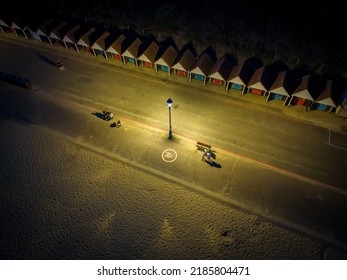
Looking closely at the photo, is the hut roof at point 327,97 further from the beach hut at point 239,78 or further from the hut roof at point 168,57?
the hut roof at point 168,57

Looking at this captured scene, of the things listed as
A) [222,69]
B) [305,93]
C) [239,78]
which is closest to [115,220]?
[239,78]

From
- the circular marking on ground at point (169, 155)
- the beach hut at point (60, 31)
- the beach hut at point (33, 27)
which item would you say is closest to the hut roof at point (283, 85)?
the circular marking on ground at point (169, 155)

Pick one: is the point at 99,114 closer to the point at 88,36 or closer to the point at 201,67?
the point at 88,36

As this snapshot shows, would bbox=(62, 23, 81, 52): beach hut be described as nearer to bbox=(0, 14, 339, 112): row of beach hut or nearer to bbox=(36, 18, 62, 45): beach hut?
bbox=(0, 14, 339, 112): row of beach hut

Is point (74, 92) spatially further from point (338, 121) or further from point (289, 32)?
point (338, 121)

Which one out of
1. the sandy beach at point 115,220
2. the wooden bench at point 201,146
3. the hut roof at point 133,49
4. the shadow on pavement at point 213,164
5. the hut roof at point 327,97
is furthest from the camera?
the hut roof at point 133,49

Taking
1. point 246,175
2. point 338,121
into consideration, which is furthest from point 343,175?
point 246,175

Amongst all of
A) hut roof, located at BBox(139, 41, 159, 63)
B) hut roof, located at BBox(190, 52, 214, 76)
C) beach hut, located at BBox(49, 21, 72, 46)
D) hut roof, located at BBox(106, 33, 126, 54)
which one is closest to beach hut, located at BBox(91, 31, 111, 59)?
hut roof, located at BBox(106, 33, 126, 54)
